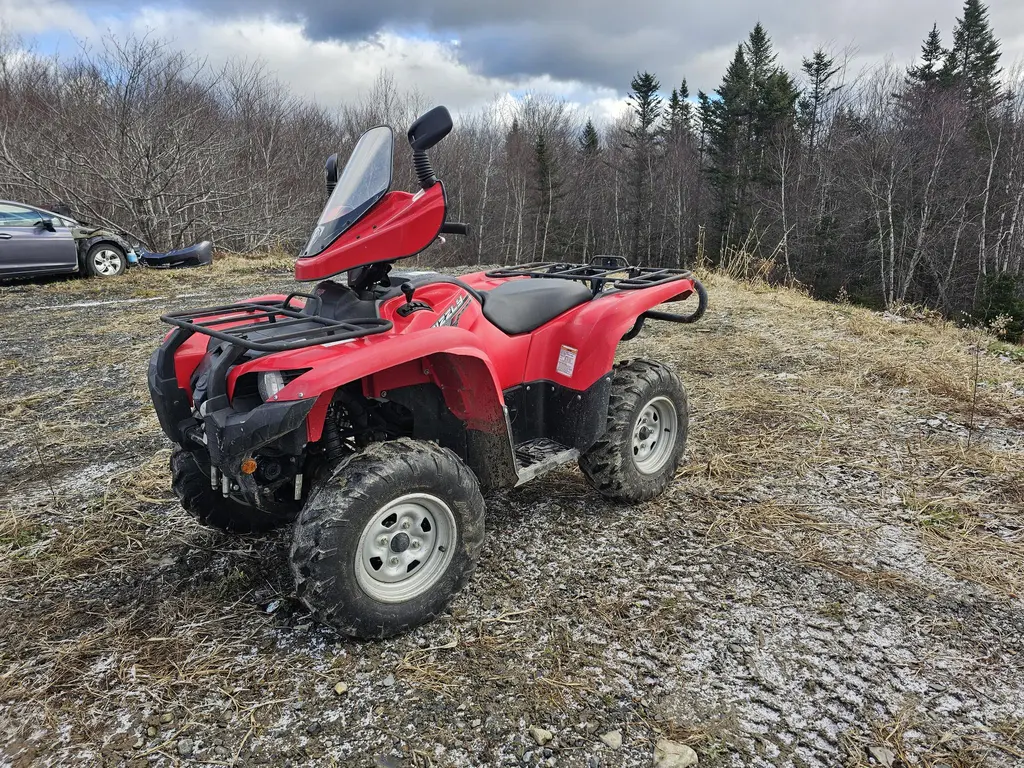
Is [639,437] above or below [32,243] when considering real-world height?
below

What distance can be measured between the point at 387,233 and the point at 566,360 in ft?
3.50

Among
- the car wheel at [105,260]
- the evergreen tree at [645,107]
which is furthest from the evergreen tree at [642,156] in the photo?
the car wheel at [105,260]

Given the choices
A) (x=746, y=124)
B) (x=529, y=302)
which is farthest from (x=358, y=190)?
(x=746, y=124)

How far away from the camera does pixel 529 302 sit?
2.97 meters

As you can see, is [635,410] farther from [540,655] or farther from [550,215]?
[550,215]

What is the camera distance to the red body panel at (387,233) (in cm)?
244

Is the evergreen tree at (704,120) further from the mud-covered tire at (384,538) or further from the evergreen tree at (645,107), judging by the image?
the mud-covered tire at (384,538)

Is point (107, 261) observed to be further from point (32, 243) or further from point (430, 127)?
point (430, 127)

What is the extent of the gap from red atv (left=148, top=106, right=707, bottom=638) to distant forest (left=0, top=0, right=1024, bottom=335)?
7.54 ft

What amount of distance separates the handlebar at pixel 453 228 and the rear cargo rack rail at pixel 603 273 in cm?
78

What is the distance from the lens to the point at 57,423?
459cm

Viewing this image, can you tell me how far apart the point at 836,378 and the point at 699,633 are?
3789 mm

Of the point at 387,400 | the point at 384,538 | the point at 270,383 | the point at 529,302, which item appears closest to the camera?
the point at 270,383

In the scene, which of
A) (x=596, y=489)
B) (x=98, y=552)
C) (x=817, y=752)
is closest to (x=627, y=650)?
(x=817, y=752)
